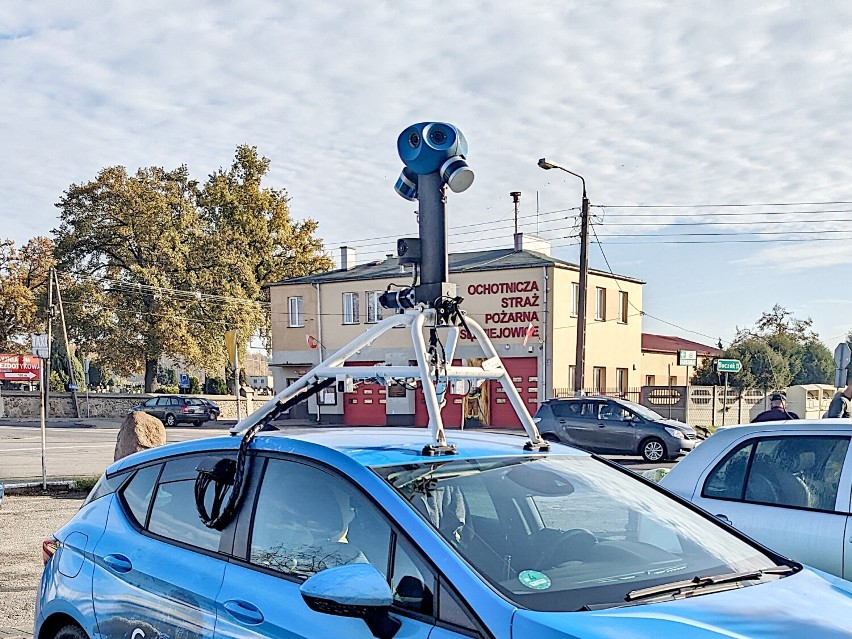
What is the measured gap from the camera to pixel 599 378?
41281mm

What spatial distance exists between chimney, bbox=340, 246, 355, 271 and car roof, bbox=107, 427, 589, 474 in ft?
148

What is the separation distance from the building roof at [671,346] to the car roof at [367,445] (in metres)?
43.0

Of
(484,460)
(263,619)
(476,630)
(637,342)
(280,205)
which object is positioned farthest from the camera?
(280,205)

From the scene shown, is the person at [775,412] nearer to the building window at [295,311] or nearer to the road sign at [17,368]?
the building window at [295,311]

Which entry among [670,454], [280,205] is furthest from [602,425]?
[280,205]

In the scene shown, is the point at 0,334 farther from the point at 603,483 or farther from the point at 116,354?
the point at 603,483

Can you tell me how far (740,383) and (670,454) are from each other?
2547 centimetres

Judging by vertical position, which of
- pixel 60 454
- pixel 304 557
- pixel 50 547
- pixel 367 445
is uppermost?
pixel 367 445

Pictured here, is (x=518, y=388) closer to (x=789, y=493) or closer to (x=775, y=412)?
(x=775, y=412)

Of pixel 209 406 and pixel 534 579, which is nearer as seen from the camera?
pixel 534 579

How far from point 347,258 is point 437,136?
147 feet

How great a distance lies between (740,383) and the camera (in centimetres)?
4603

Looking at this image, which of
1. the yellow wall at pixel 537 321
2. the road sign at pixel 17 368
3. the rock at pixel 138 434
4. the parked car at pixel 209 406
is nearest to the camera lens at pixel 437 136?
the rock at pixel 138 434

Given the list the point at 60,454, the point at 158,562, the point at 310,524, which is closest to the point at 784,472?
the point at 310,524
